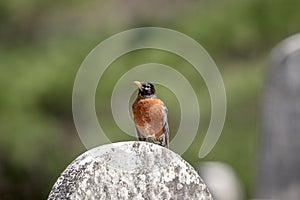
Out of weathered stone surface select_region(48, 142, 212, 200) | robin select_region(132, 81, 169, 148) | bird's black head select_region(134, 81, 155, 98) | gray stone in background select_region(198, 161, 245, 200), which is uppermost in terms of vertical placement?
bird's black head select_region(134, 81, 155, 98)

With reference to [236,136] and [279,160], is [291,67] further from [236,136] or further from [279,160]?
[236,136]

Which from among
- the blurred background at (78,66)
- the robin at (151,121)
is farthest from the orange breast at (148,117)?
the blurred background at (78,66)

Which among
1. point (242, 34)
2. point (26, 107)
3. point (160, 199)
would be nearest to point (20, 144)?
point (26, 107)

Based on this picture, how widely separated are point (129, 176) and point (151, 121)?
13.3 inches

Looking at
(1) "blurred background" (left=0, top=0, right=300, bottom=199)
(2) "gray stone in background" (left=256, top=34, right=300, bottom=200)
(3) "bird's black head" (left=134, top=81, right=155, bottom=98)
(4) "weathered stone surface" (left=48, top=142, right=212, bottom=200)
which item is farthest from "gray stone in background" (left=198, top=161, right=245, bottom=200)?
(4) "weathered stone surface" (left=48, top=142, right=212, bottom=200)

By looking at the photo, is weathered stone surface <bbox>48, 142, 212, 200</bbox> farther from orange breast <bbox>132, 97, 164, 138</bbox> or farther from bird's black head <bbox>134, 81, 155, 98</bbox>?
bird's black head <bbox>134, 81, 155, 98</bbox>

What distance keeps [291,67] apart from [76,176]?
398 cm

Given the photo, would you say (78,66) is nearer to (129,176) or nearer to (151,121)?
(151,121)

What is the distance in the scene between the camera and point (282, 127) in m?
6.77

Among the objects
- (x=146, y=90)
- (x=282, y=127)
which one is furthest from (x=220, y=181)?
(x=146, y=90)

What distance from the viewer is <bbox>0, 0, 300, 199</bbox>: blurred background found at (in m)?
10.0

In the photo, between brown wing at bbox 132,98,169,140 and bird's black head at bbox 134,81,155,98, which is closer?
brown wing at bbox 132,98,169,140

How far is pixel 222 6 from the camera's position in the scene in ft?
39.3

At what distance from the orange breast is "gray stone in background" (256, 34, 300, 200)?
134 inches
